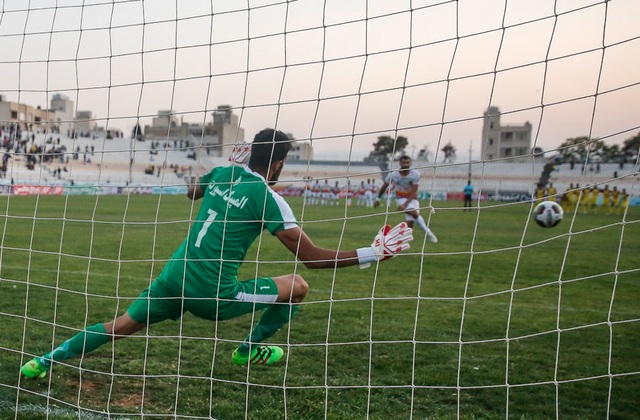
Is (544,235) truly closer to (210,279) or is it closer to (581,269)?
(581,269)

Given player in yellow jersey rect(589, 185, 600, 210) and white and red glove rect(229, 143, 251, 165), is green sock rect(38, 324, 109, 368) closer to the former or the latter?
white and red glove rect(229, 143, 251, 165)

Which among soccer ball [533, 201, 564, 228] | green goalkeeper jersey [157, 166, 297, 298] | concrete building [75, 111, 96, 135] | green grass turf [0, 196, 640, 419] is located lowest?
green grass turf [0, 196, 640, 419]

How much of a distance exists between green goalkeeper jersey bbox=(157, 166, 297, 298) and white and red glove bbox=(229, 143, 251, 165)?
0.30ft

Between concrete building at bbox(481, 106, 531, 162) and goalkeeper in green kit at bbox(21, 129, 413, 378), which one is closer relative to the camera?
concrete building at bbox(481, 106, 531, 162)

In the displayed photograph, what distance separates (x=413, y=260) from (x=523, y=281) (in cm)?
221

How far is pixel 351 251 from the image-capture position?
11.4ft

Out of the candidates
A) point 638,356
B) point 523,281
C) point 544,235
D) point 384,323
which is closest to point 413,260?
point 523,281

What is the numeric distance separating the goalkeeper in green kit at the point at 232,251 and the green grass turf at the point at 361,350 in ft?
0.49

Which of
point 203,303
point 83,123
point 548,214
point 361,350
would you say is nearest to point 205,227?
point 203,303

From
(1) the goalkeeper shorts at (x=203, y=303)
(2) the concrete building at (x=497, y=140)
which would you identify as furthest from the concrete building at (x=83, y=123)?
(2) the concrete building at (x=497, y=140)

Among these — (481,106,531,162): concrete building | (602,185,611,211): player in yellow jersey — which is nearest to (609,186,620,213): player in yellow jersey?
(602,185,611,211): player in yellow jersey

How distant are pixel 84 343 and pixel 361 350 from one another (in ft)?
6.95

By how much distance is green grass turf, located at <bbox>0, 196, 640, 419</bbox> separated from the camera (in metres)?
3.68

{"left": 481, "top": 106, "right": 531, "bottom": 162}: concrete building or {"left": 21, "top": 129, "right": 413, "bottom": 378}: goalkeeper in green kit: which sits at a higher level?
{"left": 481, "top": 106, "right": 531, "bottom": 162}: concrete building
